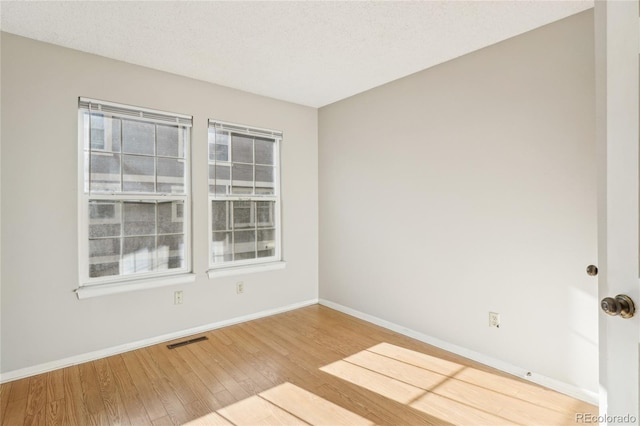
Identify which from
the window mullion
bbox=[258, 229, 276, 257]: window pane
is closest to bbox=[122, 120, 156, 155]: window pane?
the window mullion

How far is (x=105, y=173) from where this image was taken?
9.21 feet

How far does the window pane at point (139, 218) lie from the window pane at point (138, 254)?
0.24 feet

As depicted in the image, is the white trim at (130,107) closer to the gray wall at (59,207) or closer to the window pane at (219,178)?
the gray wall at (59,207)

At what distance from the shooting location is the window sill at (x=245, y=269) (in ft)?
11.1

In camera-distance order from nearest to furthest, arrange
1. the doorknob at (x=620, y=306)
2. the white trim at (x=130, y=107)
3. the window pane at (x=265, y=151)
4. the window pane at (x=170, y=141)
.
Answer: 1. the doorknob at (x=620, y=306)
2. the white trim at (x=130, y=107)
3. the window pane at (x=170, y=141)
4. the window pane at (x=265, y=151)

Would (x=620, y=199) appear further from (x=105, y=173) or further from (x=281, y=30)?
(x=105, y=173)

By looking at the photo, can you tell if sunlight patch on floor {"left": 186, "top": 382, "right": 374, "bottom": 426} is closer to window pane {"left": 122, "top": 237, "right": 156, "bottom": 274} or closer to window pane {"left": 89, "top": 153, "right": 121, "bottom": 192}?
window pane {"left": 122, "top": 237, "right": 156, "bottom": 274}

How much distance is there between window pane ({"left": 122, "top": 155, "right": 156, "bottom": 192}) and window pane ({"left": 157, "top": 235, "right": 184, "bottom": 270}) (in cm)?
50

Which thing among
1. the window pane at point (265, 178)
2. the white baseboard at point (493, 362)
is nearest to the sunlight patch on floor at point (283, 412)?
the white baseboard at point (493, 362)

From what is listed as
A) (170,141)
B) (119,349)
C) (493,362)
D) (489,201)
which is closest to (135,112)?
(170,141)

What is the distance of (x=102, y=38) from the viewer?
96.4 inches

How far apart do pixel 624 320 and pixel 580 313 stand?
1546 millimetres

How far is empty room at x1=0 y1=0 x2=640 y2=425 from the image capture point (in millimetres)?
2109

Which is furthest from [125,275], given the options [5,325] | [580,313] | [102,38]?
[580,313]
